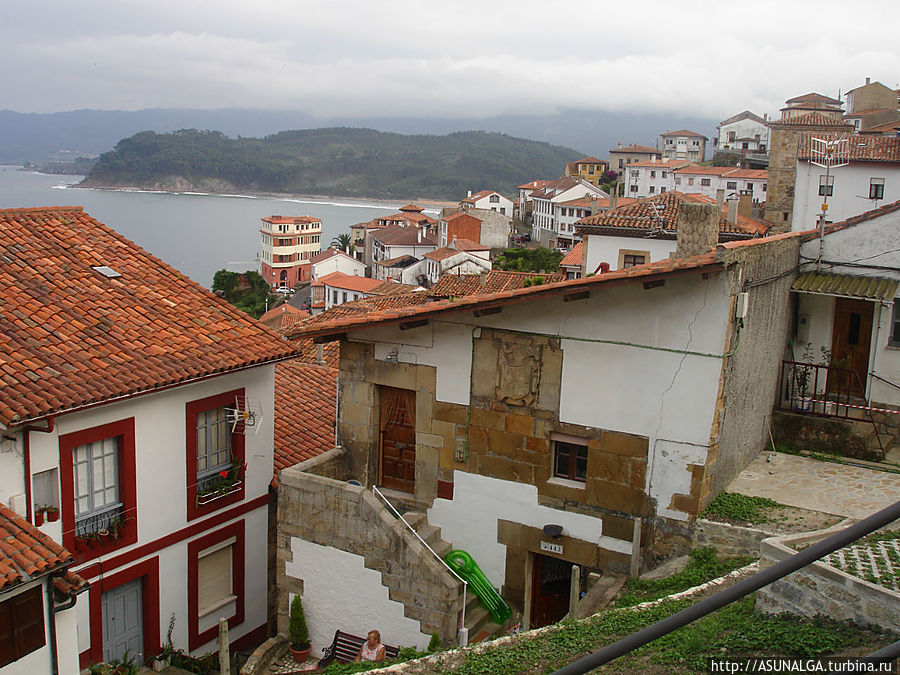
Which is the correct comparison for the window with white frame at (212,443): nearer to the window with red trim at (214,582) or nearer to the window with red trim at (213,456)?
the window with red trim at (213,456)

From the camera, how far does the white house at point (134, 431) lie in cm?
1179

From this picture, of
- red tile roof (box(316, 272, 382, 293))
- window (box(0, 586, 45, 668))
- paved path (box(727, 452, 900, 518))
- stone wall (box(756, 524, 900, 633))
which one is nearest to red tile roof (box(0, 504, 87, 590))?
window (box(0, 586, 45, 668))

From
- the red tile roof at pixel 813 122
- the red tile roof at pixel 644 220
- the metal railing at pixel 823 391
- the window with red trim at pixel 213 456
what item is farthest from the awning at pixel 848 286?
the red tile roof at pixel 813 122

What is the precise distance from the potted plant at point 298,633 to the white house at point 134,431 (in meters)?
2.76

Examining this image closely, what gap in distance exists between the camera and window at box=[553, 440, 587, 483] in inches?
459

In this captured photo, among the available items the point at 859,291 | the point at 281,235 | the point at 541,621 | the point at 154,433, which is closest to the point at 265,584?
the point at 154,433

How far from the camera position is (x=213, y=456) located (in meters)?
14.8

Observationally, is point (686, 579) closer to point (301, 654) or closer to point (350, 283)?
point (301, 654)

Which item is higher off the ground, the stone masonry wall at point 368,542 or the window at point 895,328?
the window at point 895,328

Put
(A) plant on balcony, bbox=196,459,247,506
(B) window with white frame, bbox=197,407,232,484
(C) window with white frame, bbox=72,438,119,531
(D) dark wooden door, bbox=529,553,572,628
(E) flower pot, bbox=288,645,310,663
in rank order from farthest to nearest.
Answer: (B) window with white frame, bbox=197,407,232,484, (A) plant on balcony, bbox=196,459,247,506, (E) flower pot, bbox=288,645,310,663, (C) window with white frame, bbox=72,438,119,531, (D) dark wooden door, bbox=529,553,572,628

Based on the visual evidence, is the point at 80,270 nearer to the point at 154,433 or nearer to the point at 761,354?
the point at 154,433

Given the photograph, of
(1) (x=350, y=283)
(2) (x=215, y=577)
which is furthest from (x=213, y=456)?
(1) (x=350, y=283)

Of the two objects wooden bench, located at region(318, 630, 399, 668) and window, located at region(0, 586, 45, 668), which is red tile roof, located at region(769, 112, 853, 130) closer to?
wooden bench, located at region(318, 630, 399, 668)

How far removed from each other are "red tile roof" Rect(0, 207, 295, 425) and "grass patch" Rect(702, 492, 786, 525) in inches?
312
